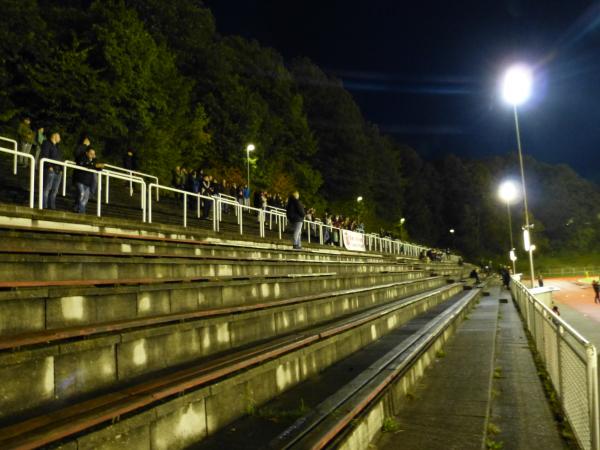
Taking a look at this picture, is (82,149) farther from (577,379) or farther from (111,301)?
(577,379)

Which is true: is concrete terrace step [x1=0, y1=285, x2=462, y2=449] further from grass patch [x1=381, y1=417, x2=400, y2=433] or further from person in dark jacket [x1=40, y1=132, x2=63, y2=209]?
person in dark jacket [x1=40, y1=132, x2=63, y2=209]

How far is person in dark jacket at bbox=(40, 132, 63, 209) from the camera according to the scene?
320 inches

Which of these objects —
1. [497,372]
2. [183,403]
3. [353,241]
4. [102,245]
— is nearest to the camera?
[183,403]

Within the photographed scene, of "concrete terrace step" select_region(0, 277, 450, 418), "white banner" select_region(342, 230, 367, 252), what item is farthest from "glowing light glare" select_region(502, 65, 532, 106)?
"concrete terrace step" select_region(0, 277, 450, 418)

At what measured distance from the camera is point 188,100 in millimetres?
35719

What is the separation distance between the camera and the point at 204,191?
15406mm

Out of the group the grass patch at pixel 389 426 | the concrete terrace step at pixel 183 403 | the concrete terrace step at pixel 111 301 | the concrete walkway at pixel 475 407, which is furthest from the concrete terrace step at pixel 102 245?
the concrete walkway at pixel 475 407

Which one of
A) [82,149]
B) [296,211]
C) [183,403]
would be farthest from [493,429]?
[296,211]

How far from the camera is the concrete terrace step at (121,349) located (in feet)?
9.93

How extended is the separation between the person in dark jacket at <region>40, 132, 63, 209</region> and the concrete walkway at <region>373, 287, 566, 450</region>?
703 centimetres

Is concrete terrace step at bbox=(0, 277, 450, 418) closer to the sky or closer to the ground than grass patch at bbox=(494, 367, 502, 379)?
closer to the sky

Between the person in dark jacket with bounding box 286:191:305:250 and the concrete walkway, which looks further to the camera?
the person in dark jacket with bounding box 286:191:305:250

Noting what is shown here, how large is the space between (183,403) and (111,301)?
1423 millimetres

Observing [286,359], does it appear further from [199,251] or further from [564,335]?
[199,251]
